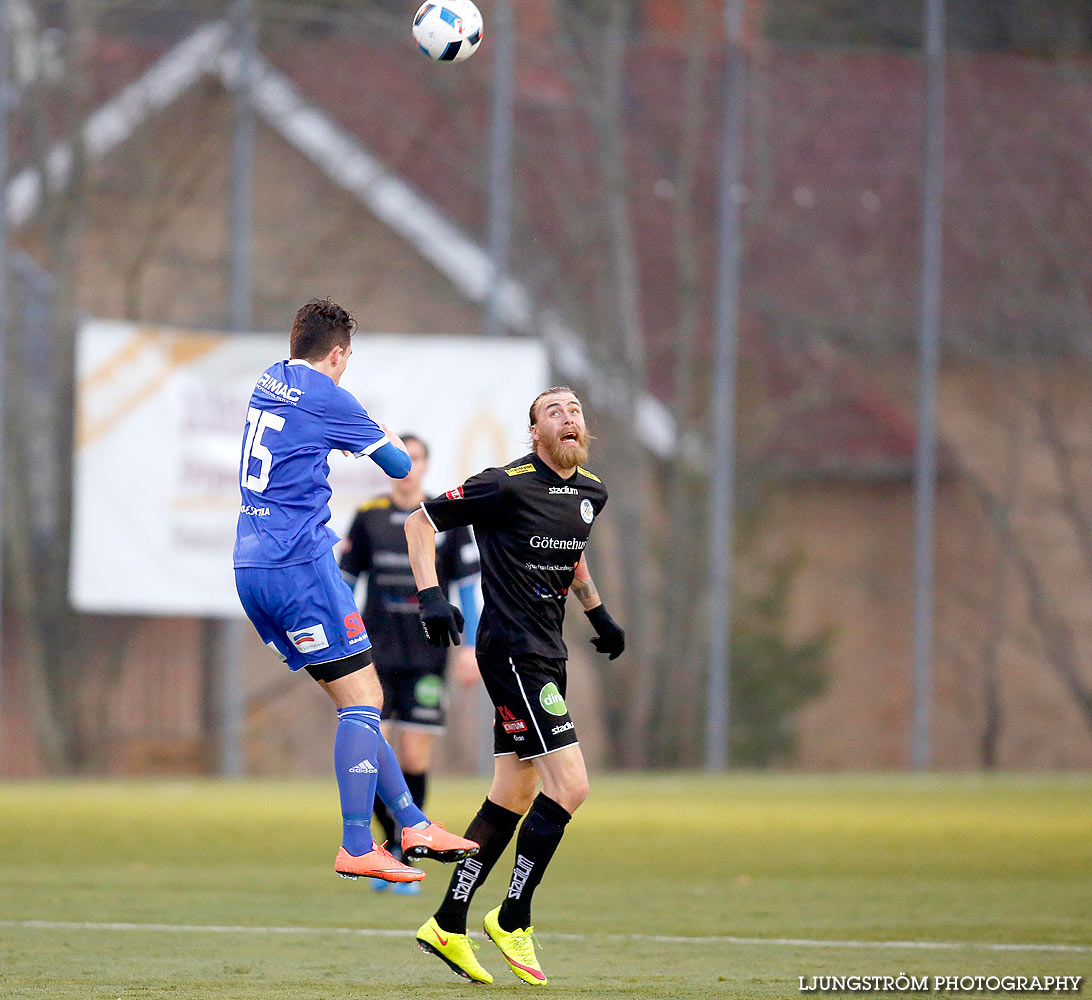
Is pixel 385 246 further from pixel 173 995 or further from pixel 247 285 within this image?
pixel 173 995

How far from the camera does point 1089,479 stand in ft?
71.8

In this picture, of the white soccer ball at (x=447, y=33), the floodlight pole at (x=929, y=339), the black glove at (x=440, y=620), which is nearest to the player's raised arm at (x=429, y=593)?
the black glove at (x=440, y=620)

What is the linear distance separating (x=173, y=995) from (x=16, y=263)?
14267 millimetres

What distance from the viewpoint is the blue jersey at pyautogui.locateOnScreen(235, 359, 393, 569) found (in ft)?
24.1

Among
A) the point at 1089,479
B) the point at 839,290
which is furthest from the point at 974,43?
the point at 1089,479

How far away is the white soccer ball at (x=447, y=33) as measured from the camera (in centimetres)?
947

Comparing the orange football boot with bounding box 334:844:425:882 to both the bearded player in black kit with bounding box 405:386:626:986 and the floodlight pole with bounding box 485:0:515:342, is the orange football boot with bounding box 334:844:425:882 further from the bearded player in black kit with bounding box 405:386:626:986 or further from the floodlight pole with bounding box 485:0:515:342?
the floodlight pole with bounding box 485:0:515:342

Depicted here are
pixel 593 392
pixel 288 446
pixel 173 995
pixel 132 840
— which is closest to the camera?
pixel 173 995

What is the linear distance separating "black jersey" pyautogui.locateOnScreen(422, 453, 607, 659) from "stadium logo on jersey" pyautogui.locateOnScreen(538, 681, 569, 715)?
0.12 metres

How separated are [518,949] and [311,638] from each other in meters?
1.36

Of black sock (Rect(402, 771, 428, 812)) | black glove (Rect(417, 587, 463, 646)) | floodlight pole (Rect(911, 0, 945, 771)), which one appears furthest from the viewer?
floodlight pole (Rect(911, 0, 945, 771))

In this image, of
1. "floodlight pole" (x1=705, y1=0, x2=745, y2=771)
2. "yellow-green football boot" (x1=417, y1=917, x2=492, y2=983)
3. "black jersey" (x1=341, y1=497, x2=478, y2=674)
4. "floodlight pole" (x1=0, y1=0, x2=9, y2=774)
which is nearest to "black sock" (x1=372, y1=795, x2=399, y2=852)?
"black jersey" (x1=341, y1=497, x2=478, y2=674)

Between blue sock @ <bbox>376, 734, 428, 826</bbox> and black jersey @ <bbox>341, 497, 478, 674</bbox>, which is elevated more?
black jersey @ <bbox>341, 497, 478, 674</bbox>

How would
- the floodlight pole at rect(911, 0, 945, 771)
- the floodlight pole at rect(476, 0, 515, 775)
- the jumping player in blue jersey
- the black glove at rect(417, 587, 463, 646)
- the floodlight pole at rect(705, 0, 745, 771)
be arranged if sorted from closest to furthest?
the black glove at rect(417, 587, 463, 646)
the jumping player in blue jersey
the floodlight pole at rect(476, 0, 515, 775)
the floodlight pole at rect(705, 0, 745, 771)
the floodlight pole at rect(911, 0, 945, 771)
